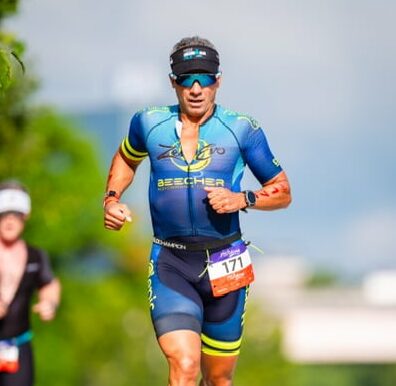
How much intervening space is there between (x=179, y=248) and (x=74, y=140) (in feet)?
149

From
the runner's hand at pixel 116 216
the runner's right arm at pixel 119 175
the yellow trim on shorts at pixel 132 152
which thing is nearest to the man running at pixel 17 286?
the runner's right arm at pixel 119 175

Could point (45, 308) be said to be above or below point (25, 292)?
below

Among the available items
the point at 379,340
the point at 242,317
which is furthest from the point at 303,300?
the point at 242,317

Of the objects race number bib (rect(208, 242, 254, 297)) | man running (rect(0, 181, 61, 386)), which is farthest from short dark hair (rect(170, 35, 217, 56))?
man running (rect(0, 181, 61, 386))

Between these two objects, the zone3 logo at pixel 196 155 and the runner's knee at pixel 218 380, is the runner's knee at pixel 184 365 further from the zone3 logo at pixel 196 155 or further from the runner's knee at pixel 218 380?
the zone3 logo at pixel 196 155

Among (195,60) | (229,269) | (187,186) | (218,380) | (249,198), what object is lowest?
(218,380)

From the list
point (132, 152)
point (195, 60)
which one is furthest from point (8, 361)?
point (195, 60)

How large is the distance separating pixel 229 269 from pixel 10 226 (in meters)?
3.50

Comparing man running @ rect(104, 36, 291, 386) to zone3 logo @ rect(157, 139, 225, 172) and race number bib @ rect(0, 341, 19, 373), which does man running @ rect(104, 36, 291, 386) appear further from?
race number bib @ rect(0, 341, 19, 373)

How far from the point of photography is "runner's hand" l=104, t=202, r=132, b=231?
15.3 metres

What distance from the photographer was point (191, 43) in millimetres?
15812

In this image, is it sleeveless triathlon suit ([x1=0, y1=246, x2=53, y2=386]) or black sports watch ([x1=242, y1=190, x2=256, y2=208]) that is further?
sleeveless triathlon suit ([x1=0, y1=246, x2=53, y2=386])

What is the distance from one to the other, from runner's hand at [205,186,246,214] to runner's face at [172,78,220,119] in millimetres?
612

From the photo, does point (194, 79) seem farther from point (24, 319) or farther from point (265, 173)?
point (24, 319)
